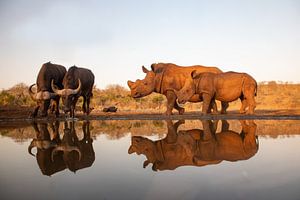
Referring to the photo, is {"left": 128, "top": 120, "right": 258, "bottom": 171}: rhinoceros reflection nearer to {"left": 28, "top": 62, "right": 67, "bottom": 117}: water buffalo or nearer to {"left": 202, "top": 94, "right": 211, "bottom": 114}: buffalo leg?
{"left": 202, "top": 94, "right": 211, "bottom": 114}: buffalo leg

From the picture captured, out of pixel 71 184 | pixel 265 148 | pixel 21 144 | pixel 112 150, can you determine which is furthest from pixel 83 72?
pixel 71 184

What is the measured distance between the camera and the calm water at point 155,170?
129 inches

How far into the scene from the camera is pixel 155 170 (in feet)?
14.2

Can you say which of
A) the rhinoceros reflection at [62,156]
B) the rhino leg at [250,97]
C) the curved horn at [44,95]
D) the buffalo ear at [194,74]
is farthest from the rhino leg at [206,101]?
the rhinoceros reflection at [62,156]

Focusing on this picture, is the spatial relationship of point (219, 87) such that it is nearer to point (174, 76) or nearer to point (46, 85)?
point (174, 76)

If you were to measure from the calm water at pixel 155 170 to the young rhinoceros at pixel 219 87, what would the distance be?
913 cm

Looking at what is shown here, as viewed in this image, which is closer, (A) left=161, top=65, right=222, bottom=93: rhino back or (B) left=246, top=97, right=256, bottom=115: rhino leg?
(B) left=246, top=97, right=256, bottom=115: rhino leg

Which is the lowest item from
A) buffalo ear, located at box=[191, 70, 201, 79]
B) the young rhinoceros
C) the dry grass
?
the dry grass

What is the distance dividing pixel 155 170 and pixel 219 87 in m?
12.5

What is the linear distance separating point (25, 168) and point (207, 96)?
12.4 m

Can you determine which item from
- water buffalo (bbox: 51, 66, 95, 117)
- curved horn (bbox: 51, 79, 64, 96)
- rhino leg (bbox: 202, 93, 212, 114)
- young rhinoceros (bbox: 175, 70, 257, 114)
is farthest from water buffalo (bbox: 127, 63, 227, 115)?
curved horn (bbox: 51, 79, 64, 96)

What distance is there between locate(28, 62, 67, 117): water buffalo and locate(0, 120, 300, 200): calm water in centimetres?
Answer: 904

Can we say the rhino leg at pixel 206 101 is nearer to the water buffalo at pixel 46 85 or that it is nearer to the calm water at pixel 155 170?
the water buffalo at pixel 46 85

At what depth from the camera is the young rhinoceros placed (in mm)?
15984
